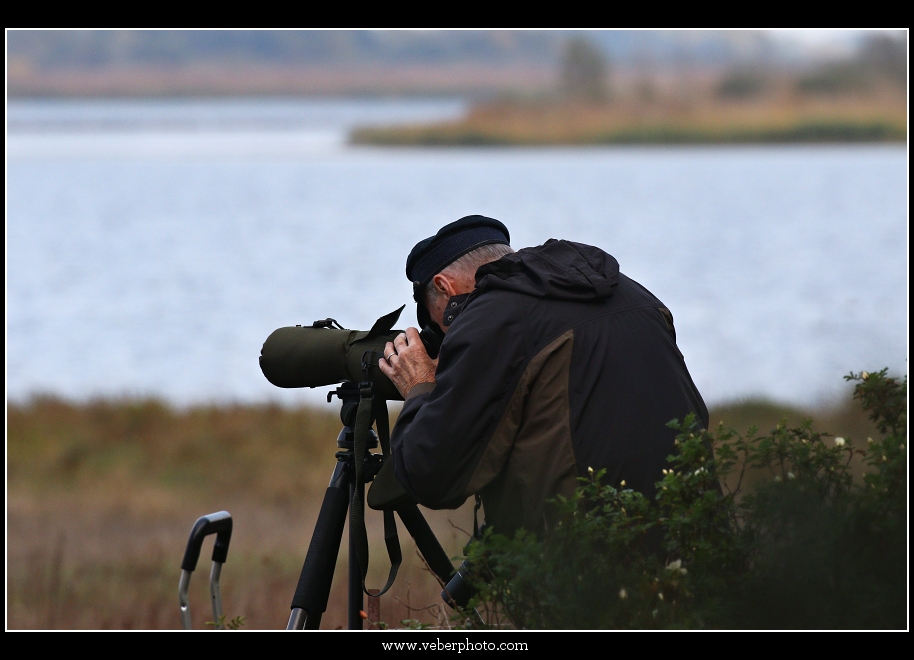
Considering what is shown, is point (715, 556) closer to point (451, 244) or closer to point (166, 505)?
point (451, 244)

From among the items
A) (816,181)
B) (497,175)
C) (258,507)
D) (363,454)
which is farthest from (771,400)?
(497,175)

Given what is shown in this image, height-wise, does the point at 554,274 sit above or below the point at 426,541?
above

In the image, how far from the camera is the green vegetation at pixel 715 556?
60.2 inches

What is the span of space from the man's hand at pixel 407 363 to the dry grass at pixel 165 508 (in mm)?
843

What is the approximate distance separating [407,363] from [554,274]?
1.37 ft

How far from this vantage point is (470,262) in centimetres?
214

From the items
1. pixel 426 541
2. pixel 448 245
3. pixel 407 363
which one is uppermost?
pixel 448 245

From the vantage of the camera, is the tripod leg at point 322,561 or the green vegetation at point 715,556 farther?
the tripod leg at point 322,561

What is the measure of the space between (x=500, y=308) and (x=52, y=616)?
4024 millimetres

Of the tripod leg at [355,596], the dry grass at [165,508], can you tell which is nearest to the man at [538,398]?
the tripod leg at [355,596]

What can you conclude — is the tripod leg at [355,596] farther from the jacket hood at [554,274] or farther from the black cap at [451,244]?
the jacket hood at [554,274]

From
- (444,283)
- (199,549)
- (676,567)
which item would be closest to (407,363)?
(444,283)

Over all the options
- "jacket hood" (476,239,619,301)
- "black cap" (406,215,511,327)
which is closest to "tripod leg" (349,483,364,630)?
"black cap" (406,215,511,327)

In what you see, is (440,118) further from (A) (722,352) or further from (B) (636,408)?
(B) (636,408)
